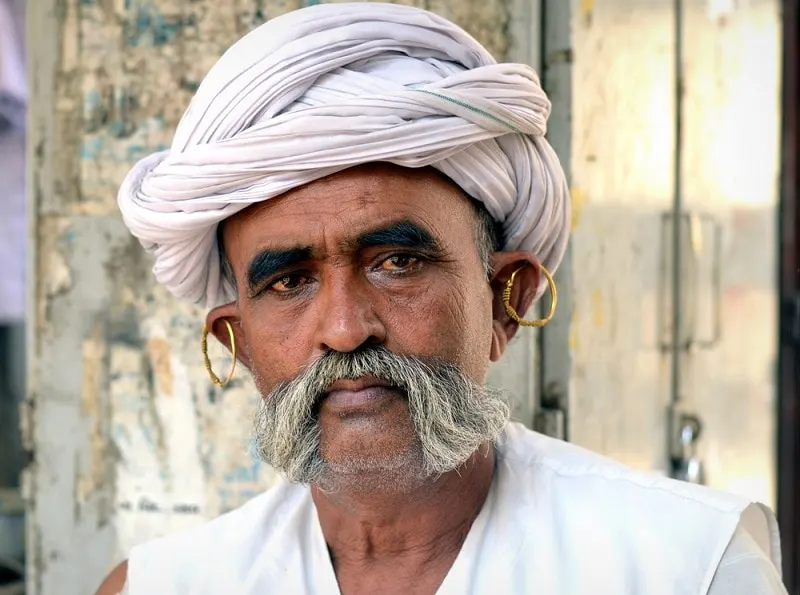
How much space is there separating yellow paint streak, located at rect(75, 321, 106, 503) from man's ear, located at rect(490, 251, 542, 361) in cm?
129

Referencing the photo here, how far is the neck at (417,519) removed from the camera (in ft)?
5.96

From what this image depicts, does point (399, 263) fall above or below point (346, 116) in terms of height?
below

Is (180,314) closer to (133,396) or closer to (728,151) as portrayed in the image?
(133,396)

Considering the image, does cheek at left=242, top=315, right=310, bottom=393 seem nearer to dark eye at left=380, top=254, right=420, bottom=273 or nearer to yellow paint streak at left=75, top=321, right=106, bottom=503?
dark eye at left=380, top=254, right=420, bottom=273

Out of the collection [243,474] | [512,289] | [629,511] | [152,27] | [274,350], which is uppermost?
[152,27]

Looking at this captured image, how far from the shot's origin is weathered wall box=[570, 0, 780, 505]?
2619 mm

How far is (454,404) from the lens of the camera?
1.70 metres

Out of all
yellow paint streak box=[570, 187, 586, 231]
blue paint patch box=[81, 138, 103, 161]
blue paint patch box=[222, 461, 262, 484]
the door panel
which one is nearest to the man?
yellow paint streak box=[570, 187, 586, 231]

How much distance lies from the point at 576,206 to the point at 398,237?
962mm

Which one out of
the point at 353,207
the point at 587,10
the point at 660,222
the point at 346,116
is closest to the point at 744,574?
the point at 353,207

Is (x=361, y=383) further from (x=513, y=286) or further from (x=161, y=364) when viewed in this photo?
(x=161, y=364)

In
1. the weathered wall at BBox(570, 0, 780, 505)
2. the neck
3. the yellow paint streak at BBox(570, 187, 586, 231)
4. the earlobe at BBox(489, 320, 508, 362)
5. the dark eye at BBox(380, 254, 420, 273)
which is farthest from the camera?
the weathered wall at BBox(570, 0, 780, 505)

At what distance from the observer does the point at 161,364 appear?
8.77 ft

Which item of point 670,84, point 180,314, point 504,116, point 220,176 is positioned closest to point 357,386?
point 220,176
